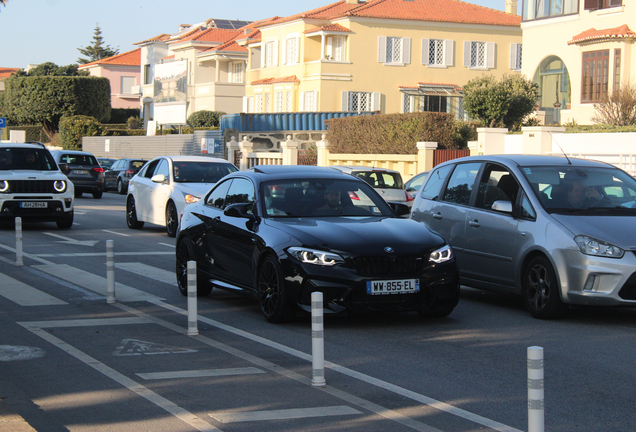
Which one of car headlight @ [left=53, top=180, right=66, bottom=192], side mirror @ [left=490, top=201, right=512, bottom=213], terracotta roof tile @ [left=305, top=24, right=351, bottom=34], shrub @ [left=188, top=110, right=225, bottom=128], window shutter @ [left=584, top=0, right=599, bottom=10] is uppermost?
terracotta roof tile @ [left=305, top=24, right=351, bottom=34]

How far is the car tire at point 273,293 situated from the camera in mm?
8203

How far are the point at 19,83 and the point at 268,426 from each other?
247ft

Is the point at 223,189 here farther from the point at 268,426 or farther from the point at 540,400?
the point at 540,400

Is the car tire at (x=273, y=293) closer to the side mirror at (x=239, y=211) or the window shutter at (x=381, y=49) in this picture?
the side mirror at (x=239, y=211)

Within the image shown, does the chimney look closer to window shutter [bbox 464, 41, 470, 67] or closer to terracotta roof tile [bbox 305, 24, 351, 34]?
window shutter [bbox 464, 41, 470, 67]

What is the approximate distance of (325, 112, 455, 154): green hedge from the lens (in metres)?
29.1

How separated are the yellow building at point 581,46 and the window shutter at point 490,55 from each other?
16.4 m

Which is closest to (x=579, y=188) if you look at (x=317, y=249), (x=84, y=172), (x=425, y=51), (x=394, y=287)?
(x=394, y=287)

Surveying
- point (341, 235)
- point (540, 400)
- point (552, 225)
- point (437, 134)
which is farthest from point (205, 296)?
point (437, 134)

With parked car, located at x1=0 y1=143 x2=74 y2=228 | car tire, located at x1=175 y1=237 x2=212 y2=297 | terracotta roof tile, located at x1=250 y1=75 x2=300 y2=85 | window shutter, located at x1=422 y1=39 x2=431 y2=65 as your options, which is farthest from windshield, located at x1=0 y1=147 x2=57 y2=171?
window shutter, located at x1=422 y1=39 x2=431 y2=65

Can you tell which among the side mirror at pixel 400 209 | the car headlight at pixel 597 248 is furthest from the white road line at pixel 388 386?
the car headlight at pixel 597 248

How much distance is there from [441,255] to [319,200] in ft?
5.32

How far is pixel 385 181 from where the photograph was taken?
20703 mm

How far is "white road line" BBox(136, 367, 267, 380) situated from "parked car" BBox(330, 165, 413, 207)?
13.7 m
